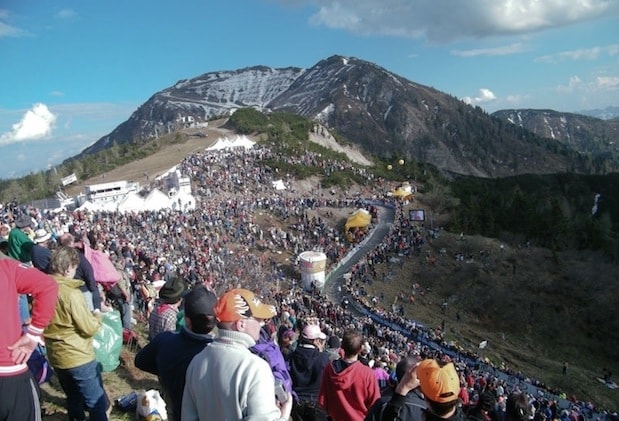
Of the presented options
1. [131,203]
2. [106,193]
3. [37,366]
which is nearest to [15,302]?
[37,366]

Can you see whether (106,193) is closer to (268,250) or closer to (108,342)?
(268,250)

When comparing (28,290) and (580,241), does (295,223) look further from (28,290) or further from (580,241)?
(28,290)

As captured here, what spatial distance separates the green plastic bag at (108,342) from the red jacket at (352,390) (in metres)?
2.82

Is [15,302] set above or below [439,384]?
above

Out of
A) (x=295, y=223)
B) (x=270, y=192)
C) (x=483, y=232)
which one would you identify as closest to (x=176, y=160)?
(x=270, y=192)

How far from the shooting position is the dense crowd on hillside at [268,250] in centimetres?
1586

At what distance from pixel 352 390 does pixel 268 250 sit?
1178 inches

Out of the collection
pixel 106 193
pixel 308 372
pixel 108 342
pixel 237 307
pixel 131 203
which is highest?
pixel 237 307

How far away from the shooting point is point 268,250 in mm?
34312

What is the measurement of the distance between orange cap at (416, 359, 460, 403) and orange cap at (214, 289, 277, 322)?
1210 millimetres

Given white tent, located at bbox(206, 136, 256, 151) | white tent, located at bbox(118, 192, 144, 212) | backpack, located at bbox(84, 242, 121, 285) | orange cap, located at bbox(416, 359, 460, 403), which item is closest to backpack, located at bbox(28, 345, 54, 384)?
backpack, located at bbox(84, 242, 121, 285)

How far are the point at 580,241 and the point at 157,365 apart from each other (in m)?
50.2

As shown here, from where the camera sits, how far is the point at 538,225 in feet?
150

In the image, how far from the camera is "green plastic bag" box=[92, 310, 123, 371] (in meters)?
5.64
